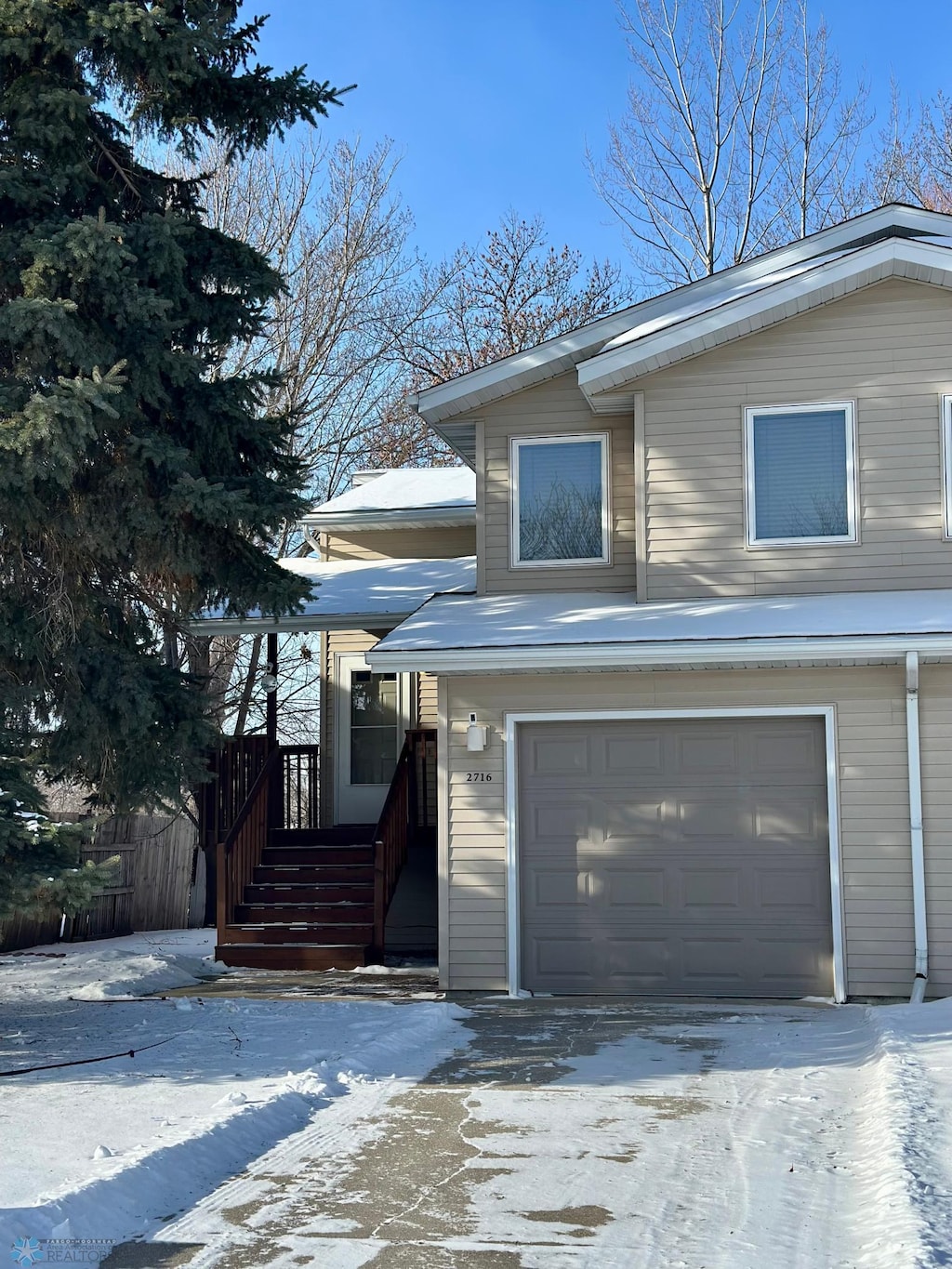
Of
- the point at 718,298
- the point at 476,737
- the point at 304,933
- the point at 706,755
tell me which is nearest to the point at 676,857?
the point at 706,755

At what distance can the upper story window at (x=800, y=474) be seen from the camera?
35.5ft

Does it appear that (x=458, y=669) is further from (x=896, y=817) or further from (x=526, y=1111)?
(x=526, y=1111)

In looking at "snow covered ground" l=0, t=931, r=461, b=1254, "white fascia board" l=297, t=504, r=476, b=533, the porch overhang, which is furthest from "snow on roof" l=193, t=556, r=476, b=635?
"snow covered ground" l=0, t=931, r=461, b=1254

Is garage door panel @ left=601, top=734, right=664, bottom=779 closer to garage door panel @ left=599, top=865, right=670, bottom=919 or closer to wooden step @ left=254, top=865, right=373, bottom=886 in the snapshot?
garage door panel @ left=599, top=865, right=670, bottom=919

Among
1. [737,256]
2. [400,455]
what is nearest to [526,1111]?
[400,455]

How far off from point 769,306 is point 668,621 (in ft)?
9.06

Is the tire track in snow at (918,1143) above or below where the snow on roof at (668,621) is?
below

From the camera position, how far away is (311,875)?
13086 millimetres

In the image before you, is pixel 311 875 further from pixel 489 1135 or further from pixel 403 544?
pixel 489 1135

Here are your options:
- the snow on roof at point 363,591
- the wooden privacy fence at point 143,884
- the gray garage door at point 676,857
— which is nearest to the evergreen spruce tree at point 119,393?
the snow on roof at point 363,591

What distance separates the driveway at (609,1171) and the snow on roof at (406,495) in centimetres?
841

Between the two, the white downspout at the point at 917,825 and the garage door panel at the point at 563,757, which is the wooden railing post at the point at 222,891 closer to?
the garage door panel at the point at 563,757

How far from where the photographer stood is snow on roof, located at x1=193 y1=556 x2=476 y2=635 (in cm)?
1303

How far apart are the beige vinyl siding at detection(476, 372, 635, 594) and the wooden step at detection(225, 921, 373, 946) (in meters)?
3.44
